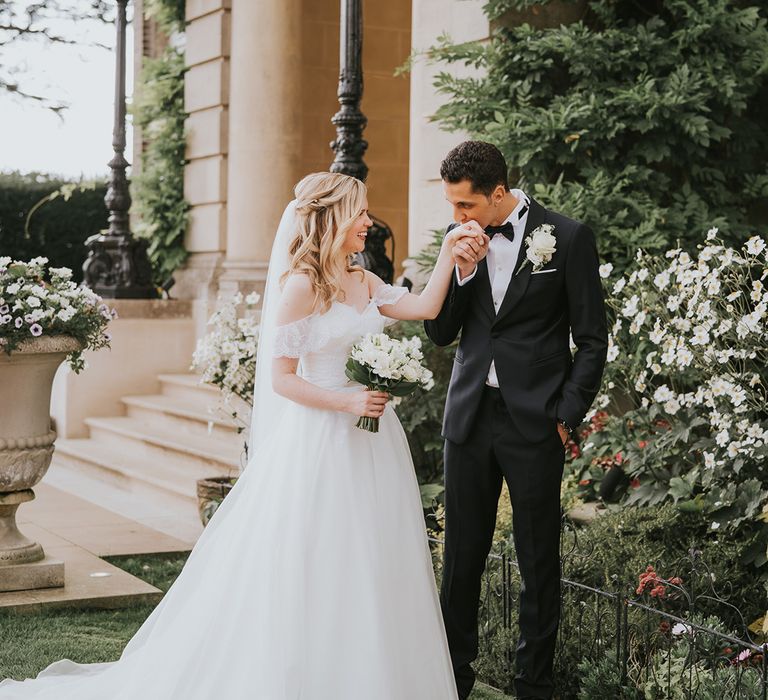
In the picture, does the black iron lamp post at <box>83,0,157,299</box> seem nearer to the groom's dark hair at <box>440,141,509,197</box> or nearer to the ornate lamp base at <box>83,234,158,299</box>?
the ornate lamp base at <box>83,234,158,299</box>

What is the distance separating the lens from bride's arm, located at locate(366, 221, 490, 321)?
3816 millimetres

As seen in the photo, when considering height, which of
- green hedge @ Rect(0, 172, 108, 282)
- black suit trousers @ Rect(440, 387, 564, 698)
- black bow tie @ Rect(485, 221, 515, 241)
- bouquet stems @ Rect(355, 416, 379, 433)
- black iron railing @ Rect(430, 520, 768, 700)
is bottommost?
black iron railing @ Rect(430, 520, 768, 700)

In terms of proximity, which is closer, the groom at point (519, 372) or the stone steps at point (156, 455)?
the groom at point (519, 372)

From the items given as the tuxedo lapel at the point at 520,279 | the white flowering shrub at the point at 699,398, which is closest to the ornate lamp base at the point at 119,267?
the white flowering shrub at the point at 699,398

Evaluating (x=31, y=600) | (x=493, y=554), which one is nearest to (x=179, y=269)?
(x=31, y=600)

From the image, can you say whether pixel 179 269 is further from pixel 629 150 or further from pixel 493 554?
pixel 493 554

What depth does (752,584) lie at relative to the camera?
5.19 meters

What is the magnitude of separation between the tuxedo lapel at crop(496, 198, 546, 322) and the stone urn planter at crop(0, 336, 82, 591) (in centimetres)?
287

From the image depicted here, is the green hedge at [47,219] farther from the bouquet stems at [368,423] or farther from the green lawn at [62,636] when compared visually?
the bouquet stems at [368,423]

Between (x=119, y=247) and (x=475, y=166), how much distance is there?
9370 millimetres

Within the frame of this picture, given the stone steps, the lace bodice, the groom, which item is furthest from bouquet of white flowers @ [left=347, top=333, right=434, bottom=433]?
the stone steps

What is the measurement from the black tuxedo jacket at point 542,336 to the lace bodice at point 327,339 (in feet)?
1.07

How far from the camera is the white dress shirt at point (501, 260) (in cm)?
408

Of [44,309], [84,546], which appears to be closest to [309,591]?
[44,309]
